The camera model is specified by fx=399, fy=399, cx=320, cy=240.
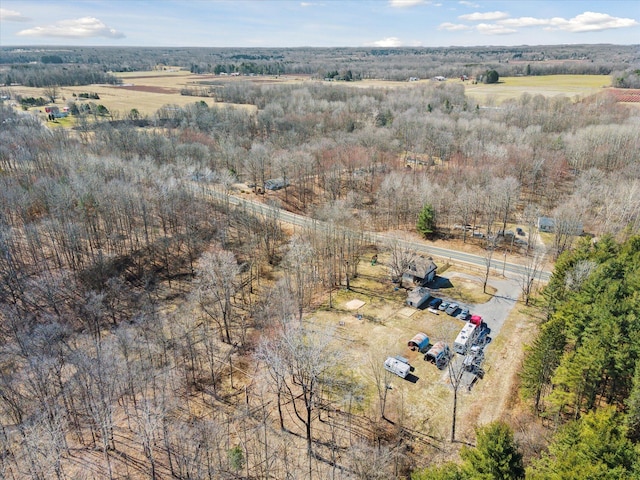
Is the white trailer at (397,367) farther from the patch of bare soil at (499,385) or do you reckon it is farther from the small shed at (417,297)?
the small shed at (417,297)

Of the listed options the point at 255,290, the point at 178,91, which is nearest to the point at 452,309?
the point at 255,290

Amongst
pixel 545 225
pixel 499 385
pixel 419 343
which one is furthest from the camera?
pixel 545 225

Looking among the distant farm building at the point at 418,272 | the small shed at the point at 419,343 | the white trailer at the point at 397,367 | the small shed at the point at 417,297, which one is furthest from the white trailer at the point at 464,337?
the distant farm building at the point at 418,272

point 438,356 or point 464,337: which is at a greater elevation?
point 464,337

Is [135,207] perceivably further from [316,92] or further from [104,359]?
[316,92]

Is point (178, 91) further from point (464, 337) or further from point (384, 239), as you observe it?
point (464, 337)

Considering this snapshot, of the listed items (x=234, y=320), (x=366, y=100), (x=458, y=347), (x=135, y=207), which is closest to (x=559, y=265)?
(x=458, y=347)

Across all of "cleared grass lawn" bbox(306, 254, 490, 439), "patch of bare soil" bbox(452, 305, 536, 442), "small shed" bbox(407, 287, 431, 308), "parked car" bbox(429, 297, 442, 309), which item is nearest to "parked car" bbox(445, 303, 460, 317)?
"cleared grass lawn" bbox(306, 254, 490, 439)
